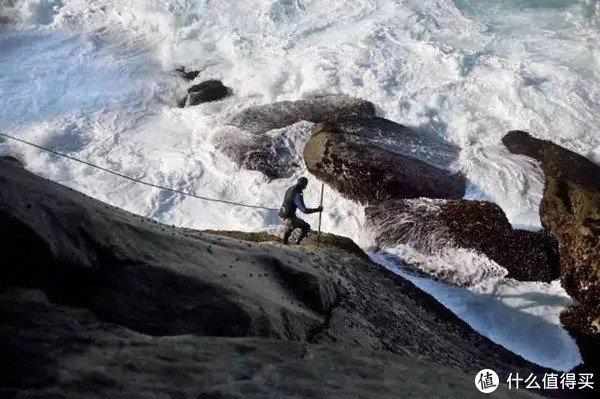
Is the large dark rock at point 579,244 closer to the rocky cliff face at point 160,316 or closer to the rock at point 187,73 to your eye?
the rocky cliff face at point 160,316

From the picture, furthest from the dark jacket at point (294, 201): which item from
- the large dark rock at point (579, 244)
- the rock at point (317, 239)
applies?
the large dark rock at point (579, 244)

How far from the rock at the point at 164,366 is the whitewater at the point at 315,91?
8161mm

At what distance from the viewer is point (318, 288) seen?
354 inches

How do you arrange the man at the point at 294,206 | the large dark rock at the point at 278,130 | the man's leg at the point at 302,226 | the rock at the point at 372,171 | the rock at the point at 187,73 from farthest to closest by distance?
1. the rock at the point at 187,73
2. the large dark rock at the point at 278,130
3. the rock at the point at 372,171
4. the man's leg at the point at 302,226
5. the man at the point at 294,206

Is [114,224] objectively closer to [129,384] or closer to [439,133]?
[129,384]

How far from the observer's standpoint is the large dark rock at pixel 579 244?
12195 mm

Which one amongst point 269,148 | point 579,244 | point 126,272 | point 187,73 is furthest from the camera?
point 187,73

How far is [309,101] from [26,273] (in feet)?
52.2

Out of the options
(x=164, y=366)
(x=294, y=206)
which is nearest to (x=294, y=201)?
(x=294, y=206)

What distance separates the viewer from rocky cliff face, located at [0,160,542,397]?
13.6 ft

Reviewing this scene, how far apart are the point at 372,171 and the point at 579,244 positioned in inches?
210

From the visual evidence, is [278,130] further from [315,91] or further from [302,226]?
→ [302,226]

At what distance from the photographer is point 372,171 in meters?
15.6

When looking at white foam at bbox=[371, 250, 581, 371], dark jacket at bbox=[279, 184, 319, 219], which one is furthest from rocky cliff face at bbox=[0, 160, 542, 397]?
white foam at bbox=[371, 250, 581, 371]
